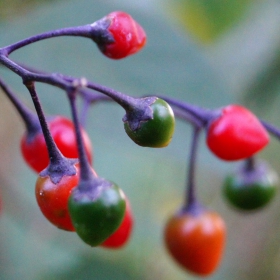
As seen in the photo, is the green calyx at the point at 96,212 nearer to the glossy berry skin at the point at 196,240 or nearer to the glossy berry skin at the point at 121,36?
A: the glossy berry skin at the point at 121,36

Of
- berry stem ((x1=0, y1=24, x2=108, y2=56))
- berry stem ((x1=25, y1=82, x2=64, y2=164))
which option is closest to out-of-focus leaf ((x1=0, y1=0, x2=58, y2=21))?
berry stem ((x1=0, y1=24, x2=108, y2=56))

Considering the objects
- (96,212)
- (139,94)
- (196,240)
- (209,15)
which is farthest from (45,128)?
(209,15)

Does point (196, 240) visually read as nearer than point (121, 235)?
No

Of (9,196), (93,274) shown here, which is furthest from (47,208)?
(93,274)

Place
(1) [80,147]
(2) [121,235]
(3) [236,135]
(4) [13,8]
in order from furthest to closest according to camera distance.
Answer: (4) [13,8]
(2) [121,235]
(3) [236,135]
(1) [80,147]

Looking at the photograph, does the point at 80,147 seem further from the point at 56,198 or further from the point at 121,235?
the point at 121,235

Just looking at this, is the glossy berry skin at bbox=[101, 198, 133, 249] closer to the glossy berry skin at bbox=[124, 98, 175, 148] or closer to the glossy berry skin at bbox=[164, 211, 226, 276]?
the glossy berry skin at bbox=[164, 211, 226, 276]

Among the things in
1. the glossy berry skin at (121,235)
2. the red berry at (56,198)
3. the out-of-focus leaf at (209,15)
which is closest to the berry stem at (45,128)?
the red berry at (56,198)
